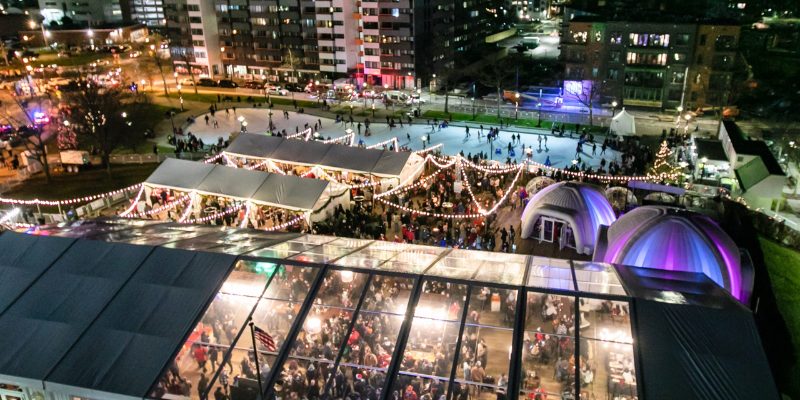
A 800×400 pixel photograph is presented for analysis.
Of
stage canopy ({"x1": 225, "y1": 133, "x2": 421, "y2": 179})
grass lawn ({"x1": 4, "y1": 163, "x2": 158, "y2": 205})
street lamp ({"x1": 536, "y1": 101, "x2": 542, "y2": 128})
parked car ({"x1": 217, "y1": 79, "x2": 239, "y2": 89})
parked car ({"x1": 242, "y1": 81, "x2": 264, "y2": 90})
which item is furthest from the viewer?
parked car ({"x1": 217, "y1": 79, "x2": 239, "y2": 89})

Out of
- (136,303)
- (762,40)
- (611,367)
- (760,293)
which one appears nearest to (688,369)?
(611,367)

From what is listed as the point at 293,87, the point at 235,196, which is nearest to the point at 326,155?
the point at 235,196

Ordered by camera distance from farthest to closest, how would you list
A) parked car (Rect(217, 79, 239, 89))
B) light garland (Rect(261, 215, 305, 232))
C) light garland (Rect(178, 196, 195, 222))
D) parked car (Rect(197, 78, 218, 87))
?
1. parked car (Rect(197, 78, 218, 87))
2. parked car (Rect(217, 79, 239, 89))
3. light garland (Rect(178, 196, 195, 222))
4. light garland (Rect(261, 215, 305, 232))

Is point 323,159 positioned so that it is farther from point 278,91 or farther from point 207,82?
point 207,82

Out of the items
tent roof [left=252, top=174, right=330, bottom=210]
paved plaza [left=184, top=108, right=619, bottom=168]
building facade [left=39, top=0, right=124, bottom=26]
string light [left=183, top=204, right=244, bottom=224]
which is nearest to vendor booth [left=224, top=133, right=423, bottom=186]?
tent roof [left=252, top=174, right=330, bottom=210]

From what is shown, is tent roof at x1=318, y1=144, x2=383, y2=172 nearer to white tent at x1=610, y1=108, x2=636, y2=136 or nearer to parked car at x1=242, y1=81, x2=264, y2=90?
white tent at x1=610, y1=108, x2=636, y2=136

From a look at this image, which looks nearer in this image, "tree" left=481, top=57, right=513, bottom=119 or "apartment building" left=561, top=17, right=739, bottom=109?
"apartment building" left=561, top=17, right=739, bottom=109

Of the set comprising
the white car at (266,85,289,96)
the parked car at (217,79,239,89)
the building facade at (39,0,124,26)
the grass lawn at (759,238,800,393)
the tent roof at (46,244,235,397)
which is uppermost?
the building facade at (39,0,124,26)

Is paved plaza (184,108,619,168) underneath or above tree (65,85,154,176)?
underneath
